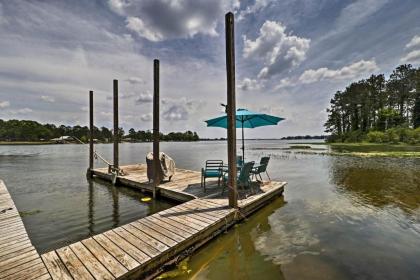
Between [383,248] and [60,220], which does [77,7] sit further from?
[383,248]

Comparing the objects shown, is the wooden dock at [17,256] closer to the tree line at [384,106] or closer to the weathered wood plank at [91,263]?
the weathered wood plank at [91,263]

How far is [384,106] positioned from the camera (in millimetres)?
41781

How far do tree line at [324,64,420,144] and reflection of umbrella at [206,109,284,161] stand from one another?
123ft

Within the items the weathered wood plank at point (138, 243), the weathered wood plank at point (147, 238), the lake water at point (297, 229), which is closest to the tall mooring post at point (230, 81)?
the lake water at point (297, 229)

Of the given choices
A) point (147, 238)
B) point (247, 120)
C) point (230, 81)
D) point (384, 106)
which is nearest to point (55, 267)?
point (147, 238)

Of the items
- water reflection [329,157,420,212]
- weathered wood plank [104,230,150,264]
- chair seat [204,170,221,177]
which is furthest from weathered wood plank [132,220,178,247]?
water reflection [329,157,420,212]

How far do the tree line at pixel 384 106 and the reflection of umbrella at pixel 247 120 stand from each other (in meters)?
37.6

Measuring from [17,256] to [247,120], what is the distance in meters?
7.28

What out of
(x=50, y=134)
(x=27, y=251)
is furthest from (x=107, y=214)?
(x=50, y=134)

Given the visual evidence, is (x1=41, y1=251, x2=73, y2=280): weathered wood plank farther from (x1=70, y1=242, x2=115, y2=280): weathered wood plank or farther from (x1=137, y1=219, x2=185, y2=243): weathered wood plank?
(x1=137, y1=219, x2=185, y2=243): weathered wood plank

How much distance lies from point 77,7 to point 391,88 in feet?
165

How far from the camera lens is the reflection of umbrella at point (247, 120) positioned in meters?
7.07

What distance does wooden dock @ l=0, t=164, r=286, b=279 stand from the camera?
2.76 m

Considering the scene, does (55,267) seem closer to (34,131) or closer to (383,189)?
(383,189)
